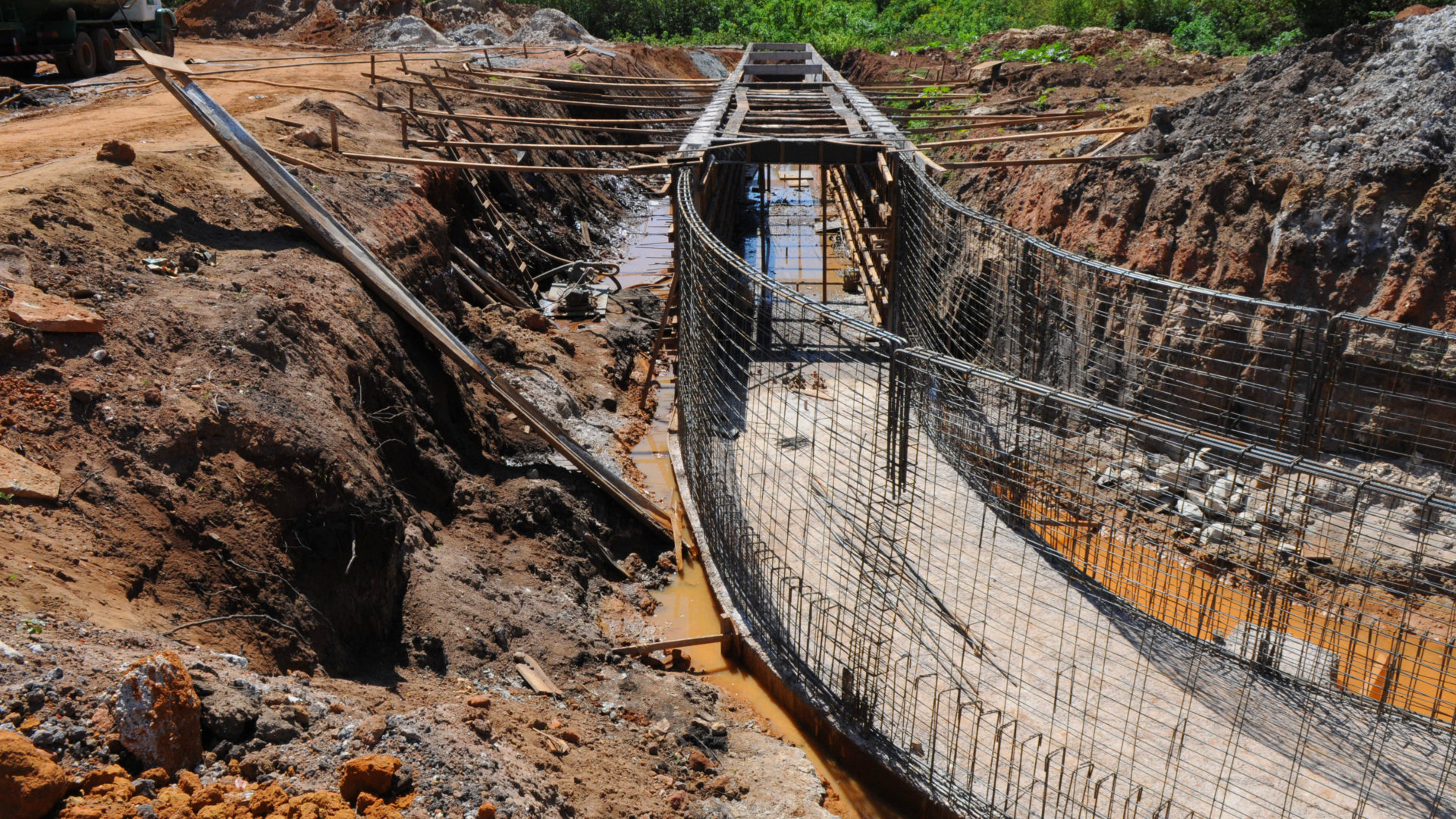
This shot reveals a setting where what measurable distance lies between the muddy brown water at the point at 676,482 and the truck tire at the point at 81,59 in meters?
10.5

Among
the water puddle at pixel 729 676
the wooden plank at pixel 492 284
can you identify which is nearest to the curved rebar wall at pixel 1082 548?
the water puddle at pixel 729 676

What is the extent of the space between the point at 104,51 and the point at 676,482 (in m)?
16.9

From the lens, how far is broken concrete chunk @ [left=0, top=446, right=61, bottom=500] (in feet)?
15.2

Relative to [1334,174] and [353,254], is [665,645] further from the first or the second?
[1334,174]

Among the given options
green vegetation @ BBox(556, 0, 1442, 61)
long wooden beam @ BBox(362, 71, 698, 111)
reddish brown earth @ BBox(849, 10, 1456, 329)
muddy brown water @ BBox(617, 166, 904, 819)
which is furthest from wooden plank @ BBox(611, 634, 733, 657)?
green vegetation @ BBox(556, 0, 1442, 61)

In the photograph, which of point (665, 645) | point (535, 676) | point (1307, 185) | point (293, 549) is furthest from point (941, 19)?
point (293, 549)

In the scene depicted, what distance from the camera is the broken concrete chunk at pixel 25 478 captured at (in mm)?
4621

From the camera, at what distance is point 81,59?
1770 cm

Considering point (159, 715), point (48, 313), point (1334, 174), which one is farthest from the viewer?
point (1334, 174)

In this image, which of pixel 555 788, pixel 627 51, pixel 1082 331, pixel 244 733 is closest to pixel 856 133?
pixel 1082 331

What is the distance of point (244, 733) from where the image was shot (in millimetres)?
3723

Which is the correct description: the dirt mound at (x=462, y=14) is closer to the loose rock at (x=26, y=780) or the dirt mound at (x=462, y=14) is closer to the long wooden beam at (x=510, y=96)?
the long wooden beam at (x=510, y=96)

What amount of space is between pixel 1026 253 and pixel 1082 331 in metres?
0.76

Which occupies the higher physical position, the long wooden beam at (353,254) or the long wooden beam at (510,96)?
the long wooden beam at (510,96)
